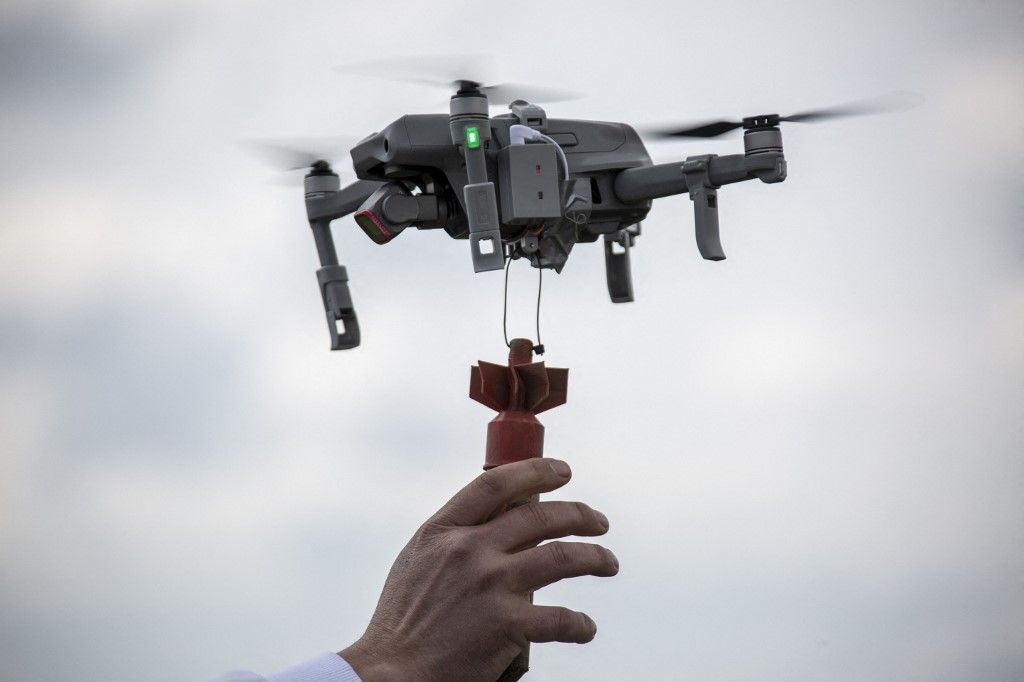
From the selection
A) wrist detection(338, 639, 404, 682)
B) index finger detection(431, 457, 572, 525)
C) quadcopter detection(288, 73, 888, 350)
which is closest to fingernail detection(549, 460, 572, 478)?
index finger detection(431, 457, 572, 525)

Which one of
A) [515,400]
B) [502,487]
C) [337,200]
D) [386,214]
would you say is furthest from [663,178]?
[502,487]

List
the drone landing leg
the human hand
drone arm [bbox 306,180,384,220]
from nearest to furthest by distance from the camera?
the human hand, the drone landing leg, drone arm [bbox 306,180,384,220]

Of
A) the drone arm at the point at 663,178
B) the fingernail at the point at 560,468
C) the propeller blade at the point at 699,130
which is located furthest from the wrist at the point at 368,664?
the propeller blade at the point at 699,130

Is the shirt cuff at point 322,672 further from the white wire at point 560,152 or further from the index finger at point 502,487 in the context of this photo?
the white wire at point 560,152

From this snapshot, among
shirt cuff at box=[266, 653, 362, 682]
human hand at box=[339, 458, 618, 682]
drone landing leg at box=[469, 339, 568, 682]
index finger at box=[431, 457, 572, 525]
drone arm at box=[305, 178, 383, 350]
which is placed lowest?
shirt cuff at box=[266, 653, 362, 682]

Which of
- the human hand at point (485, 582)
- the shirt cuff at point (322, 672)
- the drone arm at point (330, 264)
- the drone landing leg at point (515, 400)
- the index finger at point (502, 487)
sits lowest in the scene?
the shirt cuff at point (322, 672)

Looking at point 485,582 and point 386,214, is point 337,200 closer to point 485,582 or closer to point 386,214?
point 386,214

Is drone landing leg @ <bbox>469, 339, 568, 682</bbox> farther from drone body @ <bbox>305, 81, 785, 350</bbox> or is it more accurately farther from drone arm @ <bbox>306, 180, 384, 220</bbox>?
drone arm @ <bbox>306, 180, 384, 220</bbox>
